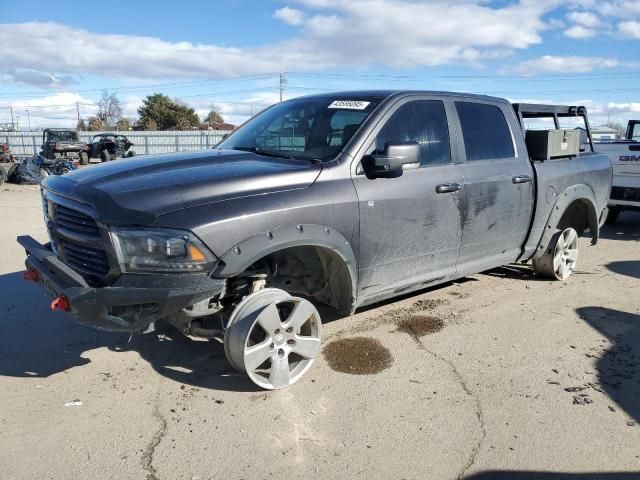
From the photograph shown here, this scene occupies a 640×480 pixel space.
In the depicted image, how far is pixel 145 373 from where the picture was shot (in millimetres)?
3766

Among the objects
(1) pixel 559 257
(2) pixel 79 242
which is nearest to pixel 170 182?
(2) pixel 79 242

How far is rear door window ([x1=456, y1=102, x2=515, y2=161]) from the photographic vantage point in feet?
15.5

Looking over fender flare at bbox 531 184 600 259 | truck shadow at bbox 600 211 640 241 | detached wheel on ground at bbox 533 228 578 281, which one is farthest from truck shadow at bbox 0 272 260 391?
truck shadow at bbox 600 211 640 241

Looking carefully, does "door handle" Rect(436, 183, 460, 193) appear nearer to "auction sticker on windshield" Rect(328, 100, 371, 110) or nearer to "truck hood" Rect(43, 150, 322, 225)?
"auction sticker on windshield" Rect(328, 100, 371, 110)

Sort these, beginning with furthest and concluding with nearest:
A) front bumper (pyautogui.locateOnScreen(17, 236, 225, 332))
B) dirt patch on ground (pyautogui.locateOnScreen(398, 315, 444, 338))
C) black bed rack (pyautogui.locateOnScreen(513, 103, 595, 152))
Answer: black bed rack (pyautogui.locateOnScreen(513, 103, 595, 152)) → dirt patch on ground (pyautogui.locateOnScreen(398, 315, 444, 338)) → front bumper (pyautogui.locateOnScreen(17, 236, 225, 332))

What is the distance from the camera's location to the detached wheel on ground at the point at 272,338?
3297mm

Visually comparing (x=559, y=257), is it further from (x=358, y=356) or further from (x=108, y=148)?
(x=108, y=148)

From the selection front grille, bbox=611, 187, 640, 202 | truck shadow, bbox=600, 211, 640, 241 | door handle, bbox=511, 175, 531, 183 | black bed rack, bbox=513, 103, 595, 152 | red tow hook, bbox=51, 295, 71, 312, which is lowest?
truck shadow, bbox=600, 211, 640, 241

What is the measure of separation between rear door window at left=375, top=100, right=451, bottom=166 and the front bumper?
5.64 feet

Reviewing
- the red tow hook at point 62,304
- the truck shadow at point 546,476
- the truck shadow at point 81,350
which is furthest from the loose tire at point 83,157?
the truck shadow at point 546,476

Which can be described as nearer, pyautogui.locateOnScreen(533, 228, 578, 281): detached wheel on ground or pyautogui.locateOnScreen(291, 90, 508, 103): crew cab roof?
pyautogui.locateOnScreen(291, 90, 508, 103): crew cab roof

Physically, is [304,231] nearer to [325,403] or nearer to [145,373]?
[325,403]

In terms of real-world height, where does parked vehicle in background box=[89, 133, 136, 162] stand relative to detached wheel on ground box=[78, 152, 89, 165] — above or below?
above

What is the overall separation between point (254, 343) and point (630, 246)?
7.21m
